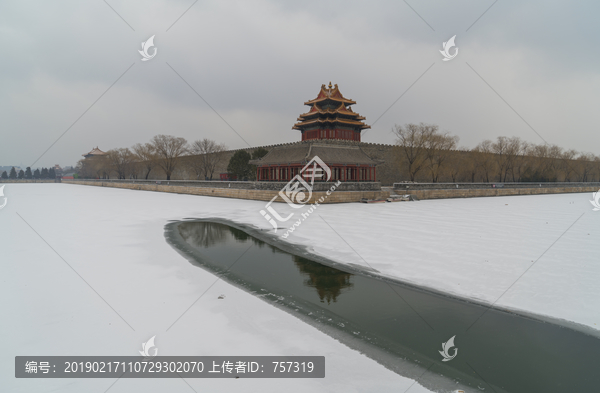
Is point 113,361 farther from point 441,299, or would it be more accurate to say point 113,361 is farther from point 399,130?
point 399,130

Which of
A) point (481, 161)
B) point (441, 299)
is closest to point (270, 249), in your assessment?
point (441, 299)

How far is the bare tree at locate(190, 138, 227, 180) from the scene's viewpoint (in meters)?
47.1

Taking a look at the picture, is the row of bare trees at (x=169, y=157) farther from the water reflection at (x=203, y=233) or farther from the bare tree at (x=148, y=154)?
the water reflection at (x=203, y=233)

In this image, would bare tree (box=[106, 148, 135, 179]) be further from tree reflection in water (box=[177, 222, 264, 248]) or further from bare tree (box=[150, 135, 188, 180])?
tree reflection in water (box=[177, 222, 264, 248])

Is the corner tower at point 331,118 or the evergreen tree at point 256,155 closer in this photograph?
the corner tower at point 331,118

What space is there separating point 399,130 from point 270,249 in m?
31.4

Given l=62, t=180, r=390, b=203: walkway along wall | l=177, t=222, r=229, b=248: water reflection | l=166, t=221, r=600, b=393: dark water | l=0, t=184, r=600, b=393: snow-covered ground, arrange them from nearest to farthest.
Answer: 1. l=166, t=221, r=600, b=393: dark water
2. l=0, t=184, r=600, b=393: snow-covered ground
3. l=177, t=222, r=229, b=248: water reflection
4. l=62, t=180, r=390, b=203: walkway along wall

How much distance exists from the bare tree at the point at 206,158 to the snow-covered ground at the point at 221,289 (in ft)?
113

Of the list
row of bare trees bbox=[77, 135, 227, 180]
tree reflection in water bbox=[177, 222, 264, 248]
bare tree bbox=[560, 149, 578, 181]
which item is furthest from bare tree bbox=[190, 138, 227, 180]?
bare tree bbox=[560, 149, 578, 181]

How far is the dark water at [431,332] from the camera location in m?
3.76

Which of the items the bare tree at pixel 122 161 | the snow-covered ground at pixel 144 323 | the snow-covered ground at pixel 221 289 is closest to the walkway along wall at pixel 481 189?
the snow-covered ground at pixel 221 289

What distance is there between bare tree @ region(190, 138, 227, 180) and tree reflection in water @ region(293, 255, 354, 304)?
40159 millimetres

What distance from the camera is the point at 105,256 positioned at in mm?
8758

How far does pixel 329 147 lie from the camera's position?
28781 millimetres
